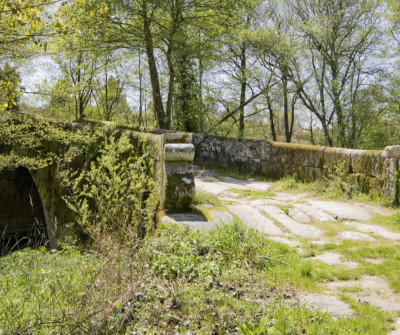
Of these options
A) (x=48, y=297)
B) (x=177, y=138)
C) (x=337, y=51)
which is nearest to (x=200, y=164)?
(x=177, y=138)

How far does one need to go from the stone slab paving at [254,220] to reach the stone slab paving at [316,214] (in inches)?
31.2

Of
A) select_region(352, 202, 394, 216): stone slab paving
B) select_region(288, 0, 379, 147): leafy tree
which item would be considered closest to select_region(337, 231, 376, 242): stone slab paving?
select_region(352, 202, 394, 216): stone slab paving

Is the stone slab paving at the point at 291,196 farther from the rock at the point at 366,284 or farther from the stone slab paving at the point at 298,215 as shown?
the rock at the point at 366,284

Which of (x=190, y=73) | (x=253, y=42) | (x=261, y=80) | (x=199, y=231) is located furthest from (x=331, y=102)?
(x=199, y=231)

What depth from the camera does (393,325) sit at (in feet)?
8.09

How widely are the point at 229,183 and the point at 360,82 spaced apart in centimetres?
1818

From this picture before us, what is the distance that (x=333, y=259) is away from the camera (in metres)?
3.81

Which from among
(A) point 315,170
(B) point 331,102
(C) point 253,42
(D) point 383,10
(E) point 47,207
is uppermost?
(D) point 383,10

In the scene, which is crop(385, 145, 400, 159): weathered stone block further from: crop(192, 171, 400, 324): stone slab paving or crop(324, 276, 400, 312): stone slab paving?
crop(324, 276, 400, 312): stone slab paving

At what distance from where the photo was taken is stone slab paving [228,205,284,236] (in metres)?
4.82

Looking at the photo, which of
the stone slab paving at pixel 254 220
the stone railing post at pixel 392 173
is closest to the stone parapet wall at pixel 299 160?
the stone railing post at pixel 392 173

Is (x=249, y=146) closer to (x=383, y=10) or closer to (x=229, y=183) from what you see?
(x=229, y=183)

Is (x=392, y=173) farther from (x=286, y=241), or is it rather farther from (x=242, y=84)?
A: (x=242, y=84)

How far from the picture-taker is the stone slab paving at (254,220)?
4817 millimetres
